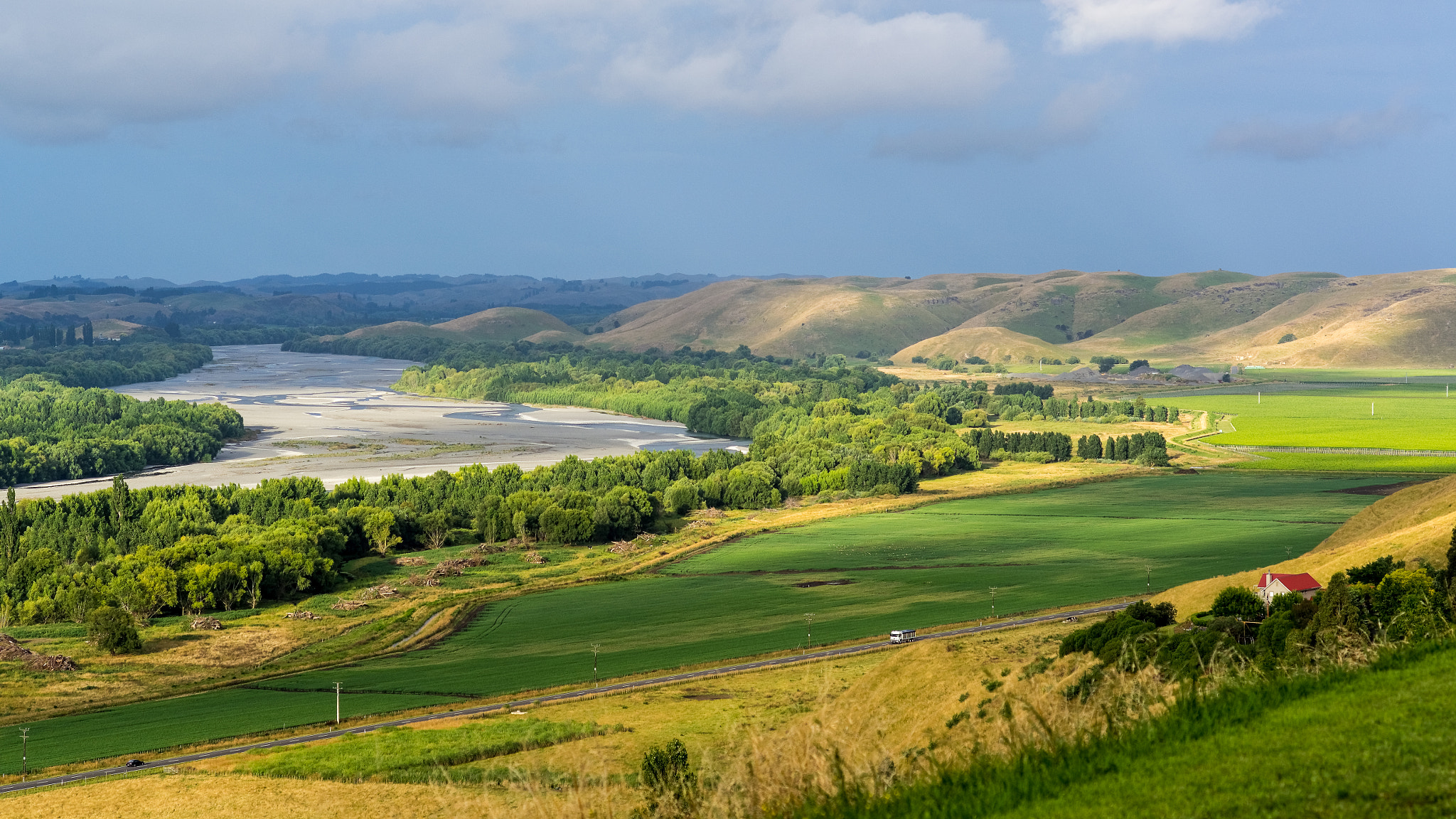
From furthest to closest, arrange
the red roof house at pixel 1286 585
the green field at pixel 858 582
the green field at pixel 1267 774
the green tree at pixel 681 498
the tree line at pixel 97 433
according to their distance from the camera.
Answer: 1. the tree line at pixel 97 433
2. the green tree at pixel 681 498
3. the green field at pixel 858 582
4. the red roof house at pixel 1286 585
5. the green field at pixel 1267 774

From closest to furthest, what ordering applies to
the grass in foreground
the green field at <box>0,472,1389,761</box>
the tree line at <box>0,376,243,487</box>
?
the grass in foreground, the green field at <box>0,472,1389,761</box>, the tree line at <box>0,376,243,487</box>

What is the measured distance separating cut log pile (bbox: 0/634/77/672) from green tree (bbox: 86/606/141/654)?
7.05 ft

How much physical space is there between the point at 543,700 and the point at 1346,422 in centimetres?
14033

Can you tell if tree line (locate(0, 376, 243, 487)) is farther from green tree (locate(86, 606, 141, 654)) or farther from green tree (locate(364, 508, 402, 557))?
green tree (locate(86, 606, 141, 654))

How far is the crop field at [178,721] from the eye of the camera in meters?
47.4

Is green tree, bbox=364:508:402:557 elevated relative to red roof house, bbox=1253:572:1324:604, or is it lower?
Answer: lower

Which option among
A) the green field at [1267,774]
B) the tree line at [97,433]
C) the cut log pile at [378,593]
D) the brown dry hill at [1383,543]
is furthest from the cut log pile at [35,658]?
the tree line at [97,433]

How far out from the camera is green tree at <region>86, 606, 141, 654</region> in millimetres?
65688

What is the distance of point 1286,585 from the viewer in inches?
1975

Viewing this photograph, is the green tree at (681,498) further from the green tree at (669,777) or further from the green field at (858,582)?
the green tree at (669,777)

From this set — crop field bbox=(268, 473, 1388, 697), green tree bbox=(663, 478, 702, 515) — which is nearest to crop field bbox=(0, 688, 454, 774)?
crop field bbox=(268, 473, 1388, 697)

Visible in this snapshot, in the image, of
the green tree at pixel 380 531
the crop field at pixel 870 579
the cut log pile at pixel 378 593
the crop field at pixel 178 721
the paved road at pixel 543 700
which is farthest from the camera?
the green tree at pixel 380 531

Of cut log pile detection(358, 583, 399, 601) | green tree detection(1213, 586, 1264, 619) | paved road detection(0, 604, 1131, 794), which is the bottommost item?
cut log pile detection(358, 583, 399, 601)

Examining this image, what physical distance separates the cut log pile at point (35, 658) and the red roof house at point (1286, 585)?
174ft
